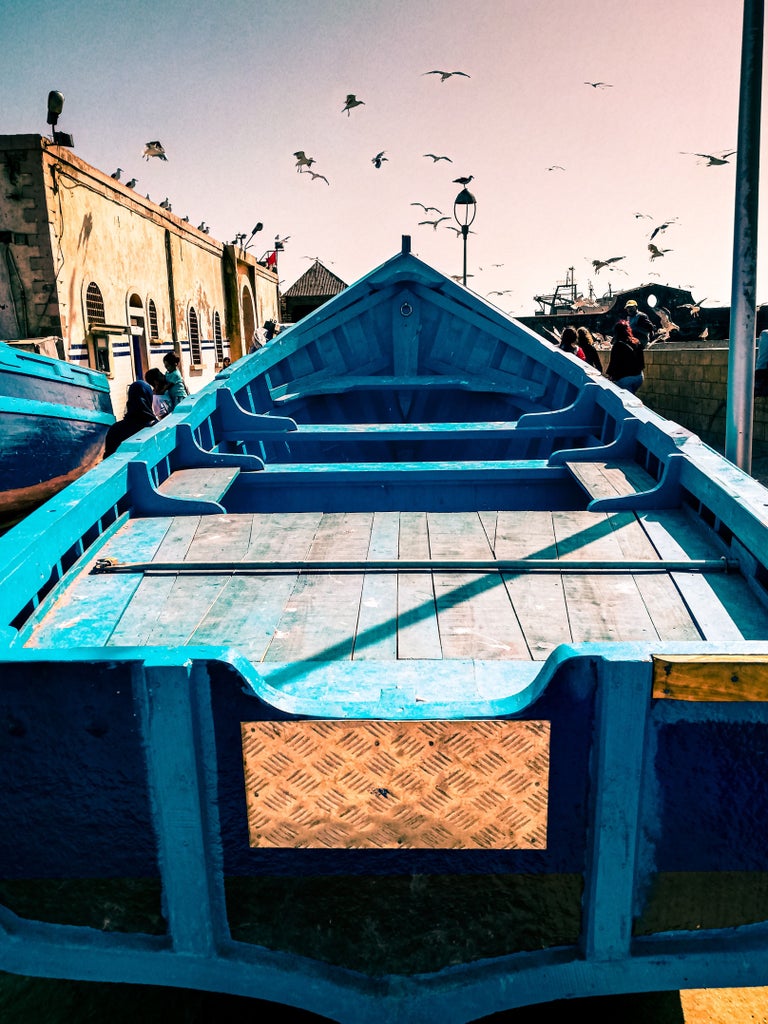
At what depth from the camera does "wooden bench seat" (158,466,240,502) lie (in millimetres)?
3666

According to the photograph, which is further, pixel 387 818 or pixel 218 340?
pixel 218 340

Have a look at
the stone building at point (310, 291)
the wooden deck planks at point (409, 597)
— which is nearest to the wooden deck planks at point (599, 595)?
the wooden deck planks at point (409, 597)

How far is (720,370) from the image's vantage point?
11.0 metres

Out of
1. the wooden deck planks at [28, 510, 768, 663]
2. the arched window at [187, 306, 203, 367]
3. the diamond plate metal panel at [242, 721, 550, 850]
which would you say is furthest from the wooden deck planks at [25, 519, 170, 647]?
the arched window at [187, 306, 203, 367]

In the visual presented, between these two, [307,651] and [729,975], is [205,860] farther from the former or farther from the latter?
[729,975]

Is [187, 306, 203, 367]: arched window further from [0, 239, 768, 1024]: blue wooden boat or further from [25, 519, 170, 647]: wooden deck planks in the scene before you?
[0, 239, 768, 1024]: blue wooden boat

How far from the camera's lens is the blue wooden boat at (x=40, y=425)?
8180mm

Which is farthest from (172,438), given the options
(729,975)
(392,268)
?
(392,268)

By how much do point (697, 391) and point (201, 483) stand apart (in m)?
10.2

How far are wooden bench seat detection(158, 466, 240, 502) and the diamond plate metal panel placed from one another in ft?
7.01

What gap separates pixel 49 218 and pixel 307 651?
42.9 ft

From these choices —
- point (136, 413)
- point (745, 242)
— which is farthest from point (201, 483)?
point (745, 242)

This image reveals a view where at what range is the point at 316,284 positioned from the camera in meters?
41.7

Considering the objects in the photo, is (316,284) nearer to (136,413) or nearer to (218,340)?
(218,340)
